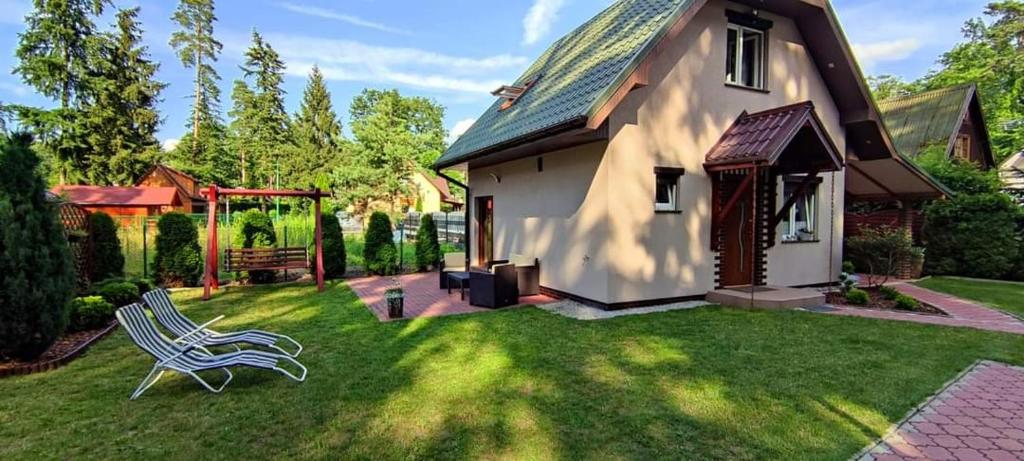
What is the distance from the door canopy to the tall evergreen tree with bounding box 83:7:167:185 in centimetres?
3455

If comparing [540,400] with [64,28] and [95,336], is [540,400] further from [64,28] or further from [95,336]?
[64,28]

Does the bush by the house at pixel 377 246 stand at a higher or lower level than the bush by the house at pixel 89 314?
higher

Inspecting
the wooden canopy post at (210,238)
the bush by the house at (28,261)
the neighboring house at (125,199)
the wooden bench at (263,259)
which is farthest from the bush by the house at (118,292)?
the neighboring house at (125,199)

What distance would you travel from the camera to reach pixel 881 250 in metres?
10.3

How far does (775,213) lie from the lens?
30.4 feet

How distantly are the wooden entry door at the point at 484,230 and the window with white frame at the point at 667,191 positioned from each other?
4.87 m

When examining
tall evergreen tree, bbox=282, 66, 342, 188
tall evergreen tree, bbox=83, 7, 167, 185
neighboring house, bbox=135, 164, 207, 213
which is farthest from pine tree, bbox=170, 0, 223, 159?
tall evergreen tree, bbox=282, 66, 342, 188

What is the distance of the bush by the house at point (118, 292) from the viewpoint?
744 cm

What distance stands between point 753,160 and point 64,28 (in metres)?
35.0

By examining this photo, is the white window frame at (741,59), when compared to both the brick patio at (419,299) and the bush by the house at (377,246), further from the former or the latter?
the bush by the house at (377,246)

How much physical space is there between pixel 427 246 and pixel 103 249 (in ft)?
23.3

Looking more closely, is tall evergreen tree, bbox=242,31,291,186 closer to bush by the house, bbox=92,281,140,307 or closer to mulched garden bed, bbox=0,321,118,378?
Result: bush by the house, bbox=92,281,140,307

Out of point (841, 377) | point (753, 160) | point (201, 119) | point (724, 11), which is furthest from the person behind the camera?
point (201, 119)

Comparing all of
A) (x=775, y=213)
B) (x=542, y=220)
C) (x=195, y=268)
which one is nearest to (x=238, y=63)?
(x=195, y=268)
